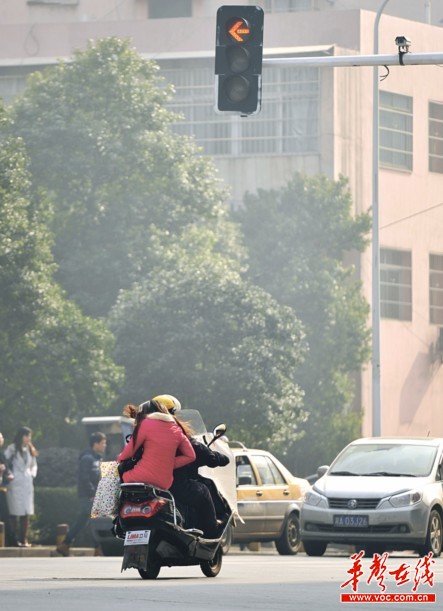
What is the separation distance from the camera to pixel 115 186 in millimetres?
46375

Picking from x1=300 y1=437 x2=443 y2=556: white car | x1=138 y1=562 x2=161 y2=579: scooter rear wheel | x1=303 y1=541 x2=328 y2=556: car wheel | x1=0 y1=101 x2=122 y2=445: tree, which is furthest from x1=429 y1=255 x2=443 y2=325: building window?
x1=138 y1=562 x2=161 y2=579: scooter rear wheel

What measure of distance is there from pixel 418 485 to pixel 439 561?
1.50 metres

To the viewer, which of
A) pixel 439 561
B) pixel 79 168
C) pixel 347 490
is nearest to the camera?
pixel 439 561

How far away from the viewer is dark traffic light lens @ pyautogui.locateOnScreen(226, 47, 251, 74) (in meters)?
19.0

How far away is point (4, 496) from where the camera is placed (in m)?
29.5

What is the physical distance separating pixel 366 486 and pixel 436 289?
126 feet

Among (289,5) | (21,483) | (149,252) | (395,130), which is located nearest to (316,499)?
(21,483)

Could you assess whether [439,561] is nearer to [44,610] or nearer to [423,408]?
[44,610]

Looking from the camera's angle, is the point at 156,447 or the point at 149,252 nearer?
the point at 156,447

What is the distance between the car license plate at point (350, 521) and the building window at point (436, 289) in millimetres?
→ 38354

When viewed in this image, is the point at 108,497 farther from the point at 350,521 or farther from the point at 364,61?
the point at 350,521

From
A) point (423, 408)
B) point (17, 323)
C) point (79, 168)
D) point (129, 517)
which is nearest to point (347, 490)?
point (129, 517)

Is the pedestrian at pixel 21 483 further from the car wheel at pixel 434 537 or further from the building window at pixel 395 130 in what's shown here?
the building window at pixel 395 130

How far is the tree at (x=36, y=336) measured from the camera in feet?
117
